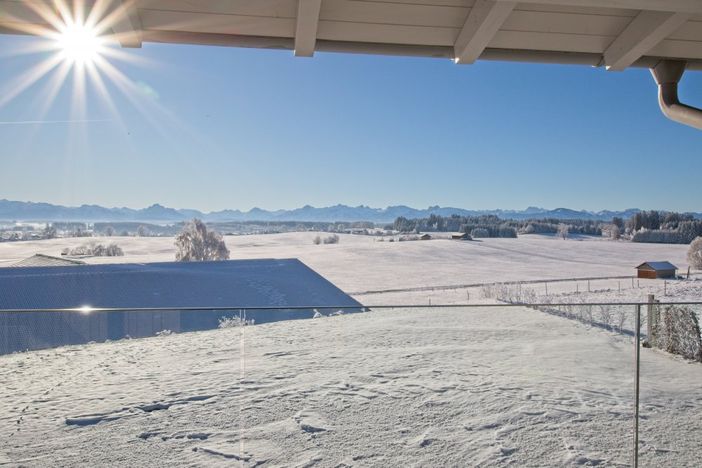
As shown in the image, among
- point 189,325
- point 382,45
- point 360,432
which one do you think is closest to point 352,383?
point 360,432

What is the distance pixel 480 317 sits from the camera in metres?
1.76

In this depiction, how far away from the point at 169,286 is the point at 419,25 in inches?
574

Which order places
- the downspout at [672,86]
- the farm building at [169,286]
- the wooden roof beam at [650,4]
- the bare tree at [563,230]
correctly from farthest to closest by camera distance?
the bare tree at [563,230] < the farm building at [169,286] < the downspout at [672,86] < the wooden roof beam at [650,4]

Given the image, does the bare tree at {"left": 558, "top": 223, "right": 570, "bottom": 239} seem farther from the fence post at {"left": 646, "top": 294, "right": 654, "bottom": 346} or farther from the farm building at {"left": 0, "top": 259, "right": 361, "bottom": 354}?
the fence post at {"left": 646, "top": 294, "right": 654, "bottom": 346}

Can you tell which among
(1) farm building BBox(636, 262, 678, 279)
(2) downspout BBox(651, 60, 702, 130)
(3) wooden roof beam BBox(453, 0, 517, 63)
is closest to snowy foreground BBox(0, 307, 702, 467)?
(2) downspout BBox(651, 60, 702, 130)

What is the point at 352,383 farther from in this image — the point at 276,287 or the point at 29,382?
the point at 276,287

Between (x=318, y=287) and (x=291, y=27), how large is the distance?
13.6m

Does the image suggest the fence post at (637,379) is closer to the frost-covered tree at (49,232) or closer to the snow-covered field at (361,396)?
the snow-covered field at (361,396)

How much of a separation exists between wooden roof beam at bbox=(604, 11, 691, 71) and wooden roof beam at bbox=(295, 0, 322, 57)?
0.94m

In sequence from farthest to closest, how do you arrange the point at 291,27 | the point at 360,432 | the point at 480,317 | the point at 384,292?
the point at 384,292 → the point at 480,317 → the point at 360,432 → the point at 291,27

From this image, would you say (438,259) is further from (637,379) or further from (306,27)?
(306,27)

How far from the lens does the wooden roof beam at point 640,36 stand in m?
1.28

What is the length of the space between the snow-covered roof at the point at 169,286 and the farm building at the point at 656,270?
69.4 ft

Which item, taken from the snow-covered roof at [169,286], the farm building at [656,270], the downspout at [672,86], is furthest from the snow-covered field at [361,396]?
the farm building at [656,270]
